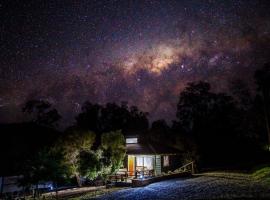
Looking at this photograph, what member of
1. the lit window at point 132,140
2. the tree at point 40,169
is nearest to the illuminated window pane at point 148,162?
the lit window at point 132,140

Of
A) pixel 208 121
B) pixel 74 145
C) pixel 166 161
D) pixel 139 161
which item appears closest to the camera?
pixel 74 145

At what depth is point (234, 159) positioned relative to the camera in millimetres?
52312

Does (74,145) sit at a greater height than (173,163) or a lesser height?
greater

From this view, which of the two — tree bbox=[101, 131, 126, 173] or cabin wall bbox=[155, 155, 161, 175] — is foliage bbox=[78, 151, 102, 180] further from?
cabin wall bbox=[155, 155, 161, 175]

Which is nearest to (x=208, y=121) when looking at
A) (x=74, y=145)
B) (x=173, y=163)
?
(x=173, y=163)

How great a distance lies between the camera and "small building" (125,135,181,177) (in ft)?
106

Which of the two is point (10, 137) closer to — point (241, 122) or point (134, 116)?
point (241, 122)

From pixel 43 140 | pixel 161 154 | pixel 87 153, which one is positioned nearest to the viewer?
pixel 87 153

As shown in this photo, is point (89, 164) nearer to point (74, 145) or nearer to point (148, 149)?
point (74, 145)

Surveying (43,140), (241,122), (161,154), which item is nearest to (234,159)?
(241,122)

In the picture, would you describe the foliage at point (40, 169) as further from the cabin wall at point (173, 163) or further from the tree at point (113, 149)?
the cabin wall at point (173, 163)

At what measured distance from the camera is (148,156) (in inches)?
1340

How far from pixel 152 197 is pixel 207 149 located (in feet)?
118

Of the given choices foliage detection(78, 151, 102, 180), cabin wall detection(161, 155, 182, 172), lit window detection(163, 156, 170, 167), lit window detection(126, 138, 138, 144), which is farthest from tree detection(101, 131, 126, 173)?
lit window detection(163, 156, 170, 167)
